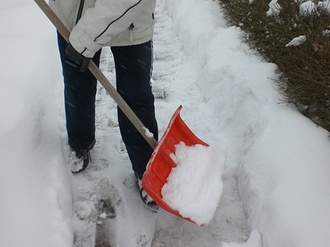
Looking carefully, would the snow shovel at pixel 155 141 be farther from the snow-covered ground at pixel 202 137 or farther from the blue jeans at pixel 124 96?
the snow-covered ground at pixel 202 137

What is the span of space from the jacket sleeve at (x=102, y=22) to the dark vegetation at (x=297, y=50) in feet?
4.27

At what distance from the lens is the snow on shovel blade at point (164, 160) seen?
1.80 m

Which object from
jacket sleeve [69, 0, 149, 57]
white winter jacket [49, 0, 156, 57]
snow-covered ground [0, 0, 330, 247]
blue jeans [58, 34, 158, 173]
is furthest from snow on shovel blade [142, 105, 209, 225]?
jacket sleeve [69, 0, 149, 57]

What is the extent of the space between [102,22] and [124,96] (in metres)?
0.54

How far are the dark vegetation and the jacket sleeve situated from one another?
1300mm

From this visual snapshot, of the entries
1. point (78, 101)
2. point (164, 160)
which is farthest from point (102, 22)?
point (164, 160)

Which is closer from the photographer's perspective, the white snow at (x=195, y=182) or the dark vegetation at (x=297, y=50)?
the white snow at (x=195, y=182)

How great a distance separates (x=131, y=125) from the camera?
6.76 feet

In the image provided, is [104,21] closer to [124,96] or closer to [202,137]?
[124,96]

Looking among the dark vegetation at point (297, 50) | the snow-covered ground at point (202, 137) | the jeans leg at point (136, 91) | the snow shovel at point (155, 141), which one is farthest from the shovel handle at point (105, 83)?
the dark vegetation at point (297, 50)

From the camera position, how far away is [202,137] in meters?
2.64

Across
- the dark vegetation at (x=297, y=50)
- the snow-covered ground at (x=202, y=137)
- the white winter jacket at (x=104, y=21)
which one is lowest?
the snow-covered ground at (x=202, y=137)

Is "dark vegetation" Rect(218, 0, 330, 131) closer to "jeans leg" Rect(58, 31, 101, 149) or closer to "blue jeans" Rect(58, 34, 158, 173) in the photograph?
"blue jeans" Rect(58, 34, 158, 173)

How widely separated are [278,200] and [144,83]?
0.97 m
